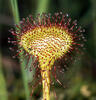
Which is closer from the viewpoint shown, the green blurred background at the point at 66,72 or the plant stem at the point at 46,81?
the plant stem at the point at 46,81

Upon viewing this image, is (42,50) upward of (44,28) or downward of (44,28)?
downward

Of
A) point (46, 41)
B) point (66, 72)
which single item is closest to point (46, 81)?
point (46, 41)

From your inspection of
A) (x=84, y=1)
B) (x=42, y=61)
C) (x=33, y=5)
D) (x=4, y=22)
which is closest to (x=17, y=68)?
(x=4, y=22)

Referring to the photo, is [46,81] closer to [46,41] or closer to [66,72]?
[46,41]

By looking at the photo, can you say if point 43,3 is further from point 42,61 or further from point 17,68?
point 42,61

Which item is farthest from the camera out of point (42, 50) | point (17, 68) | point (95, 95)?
point (17, 68)

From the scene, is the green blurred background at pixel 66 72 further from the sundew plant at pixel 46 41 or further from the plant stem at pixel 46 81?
the plant stem at pixel 46 81

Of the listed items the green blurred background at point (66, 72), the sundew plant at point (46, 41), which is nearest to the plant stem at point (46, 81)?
the sundew plant at point (46, 41)

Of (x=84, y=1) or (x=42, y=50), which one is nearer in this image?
(x=42, y=50)

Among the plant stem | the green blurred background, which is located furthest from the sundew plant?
the green blurred background
